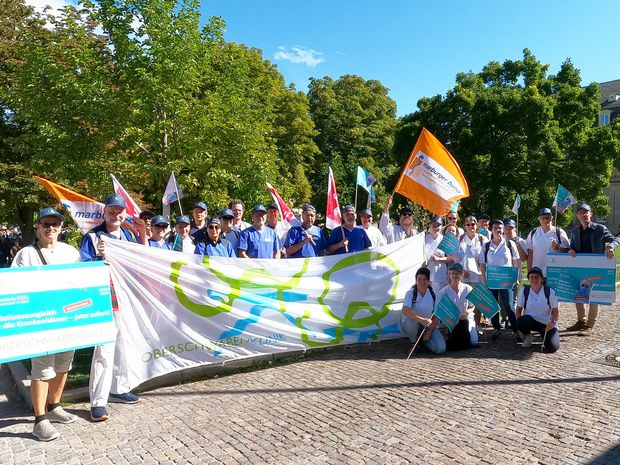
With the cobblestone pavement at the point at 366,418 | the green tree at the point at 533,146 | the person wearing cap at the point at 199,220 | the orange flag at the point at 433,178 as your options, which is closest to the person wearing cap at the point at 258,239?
the person wearing cap at the point at 199,220

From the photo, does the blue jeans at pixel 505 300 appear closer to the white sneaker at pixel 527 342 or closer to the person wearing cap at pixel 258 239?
the white sneaker at pixel 527 342

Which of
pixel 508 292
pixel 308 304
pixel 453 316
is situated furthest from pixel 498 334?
pixel 308 304

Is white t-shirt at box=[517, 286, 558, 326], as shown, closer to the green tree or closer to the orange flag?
the orange flag

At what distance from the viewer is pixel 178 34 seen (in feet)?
39.1

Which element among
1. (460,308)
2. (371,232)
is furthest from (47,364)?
(371,232)

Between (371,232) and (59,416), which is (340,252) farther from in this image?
(59,416)

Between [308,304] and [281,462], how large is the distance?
10.5 ft

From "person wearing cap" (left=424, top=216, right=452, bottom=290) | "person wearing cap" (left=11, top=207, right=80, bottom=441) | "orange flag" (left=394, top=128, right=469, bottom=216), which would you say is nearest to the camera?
"person wearing cap" (left=11, top=207, right=80, bottom=441)

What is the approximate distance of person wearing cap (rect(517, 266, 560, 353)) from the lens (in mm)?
7027

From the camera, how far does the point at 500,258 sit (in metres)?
8.11

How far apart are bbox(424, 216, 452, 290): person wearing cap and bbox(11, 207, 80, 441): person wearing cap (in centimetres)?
540

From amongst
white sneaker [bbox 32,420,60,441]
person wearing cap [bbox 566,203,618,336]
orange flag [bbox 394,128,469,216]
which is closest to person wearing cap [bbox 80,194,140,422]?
white sneaker [bbox 32,420,60,441]

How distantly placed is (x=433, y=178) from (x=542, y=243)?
2.12 metres

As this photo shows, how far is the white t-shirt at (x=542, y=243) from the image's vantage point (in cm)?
817
